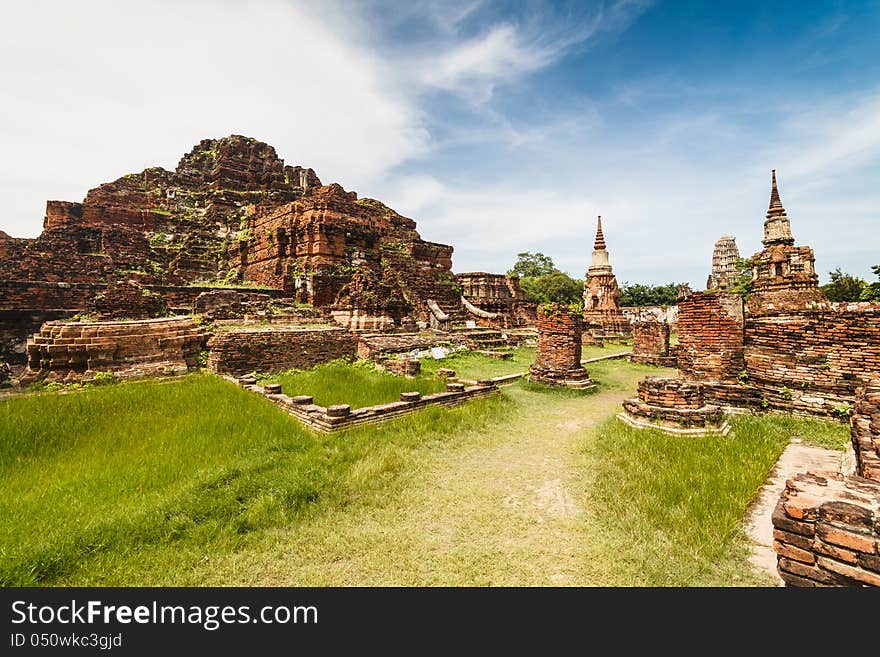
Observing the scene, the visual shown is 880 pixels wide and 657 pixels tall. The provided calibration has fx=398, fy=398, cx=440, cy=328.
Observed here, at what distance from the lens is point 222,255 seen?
2098 centimetres

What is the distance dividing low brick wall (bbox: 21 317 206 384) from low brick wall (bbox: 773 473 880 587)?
10.3m

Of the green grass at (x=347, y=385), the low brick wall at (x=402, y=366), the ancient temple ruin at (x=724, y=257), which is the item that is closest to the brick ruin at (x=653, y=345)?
the low brick wall at (x=402, y=366)

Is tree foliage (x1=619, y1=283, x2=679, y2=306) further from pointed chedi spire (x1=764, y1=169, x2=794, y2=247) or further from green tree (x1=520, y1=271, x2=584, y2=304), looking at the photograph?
pointed chedi spire (x1=764, y1=169, x2=794, y2=247)

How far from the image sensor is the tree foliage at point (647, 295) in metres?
48.6

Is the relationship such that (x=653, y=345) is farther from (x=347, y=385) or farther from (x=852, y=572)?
(x=852, y=572)

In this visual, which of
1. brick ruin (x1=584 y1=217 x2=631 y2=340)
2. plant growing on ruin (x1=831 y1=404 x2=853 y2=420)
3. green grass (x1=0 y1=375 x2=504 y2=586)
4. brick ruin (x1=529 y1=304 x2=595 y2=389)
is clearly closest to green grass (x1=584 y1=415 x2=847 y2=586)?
plant growing on ruin (x1=831 y1=404 x2=853 y2=420)

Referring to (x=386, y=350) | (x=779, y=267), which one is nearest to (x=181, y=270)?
(x=386, y=350)

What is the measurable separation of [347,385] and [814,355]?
847cm

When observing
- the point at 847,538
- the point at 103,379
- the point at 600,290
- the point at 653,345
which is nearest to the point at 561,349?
the point at 653,345

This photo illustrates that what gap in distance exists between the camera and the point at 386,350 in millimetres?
13008

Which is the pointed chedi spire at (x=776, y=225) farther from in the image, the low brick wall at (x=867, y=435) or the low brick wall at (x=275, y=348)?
the low brick wall at (x=275, y=348)

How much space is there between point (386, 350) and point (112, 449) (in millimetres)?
8432

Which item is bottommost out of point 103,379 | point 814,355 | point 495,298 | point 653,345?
point 103,379
